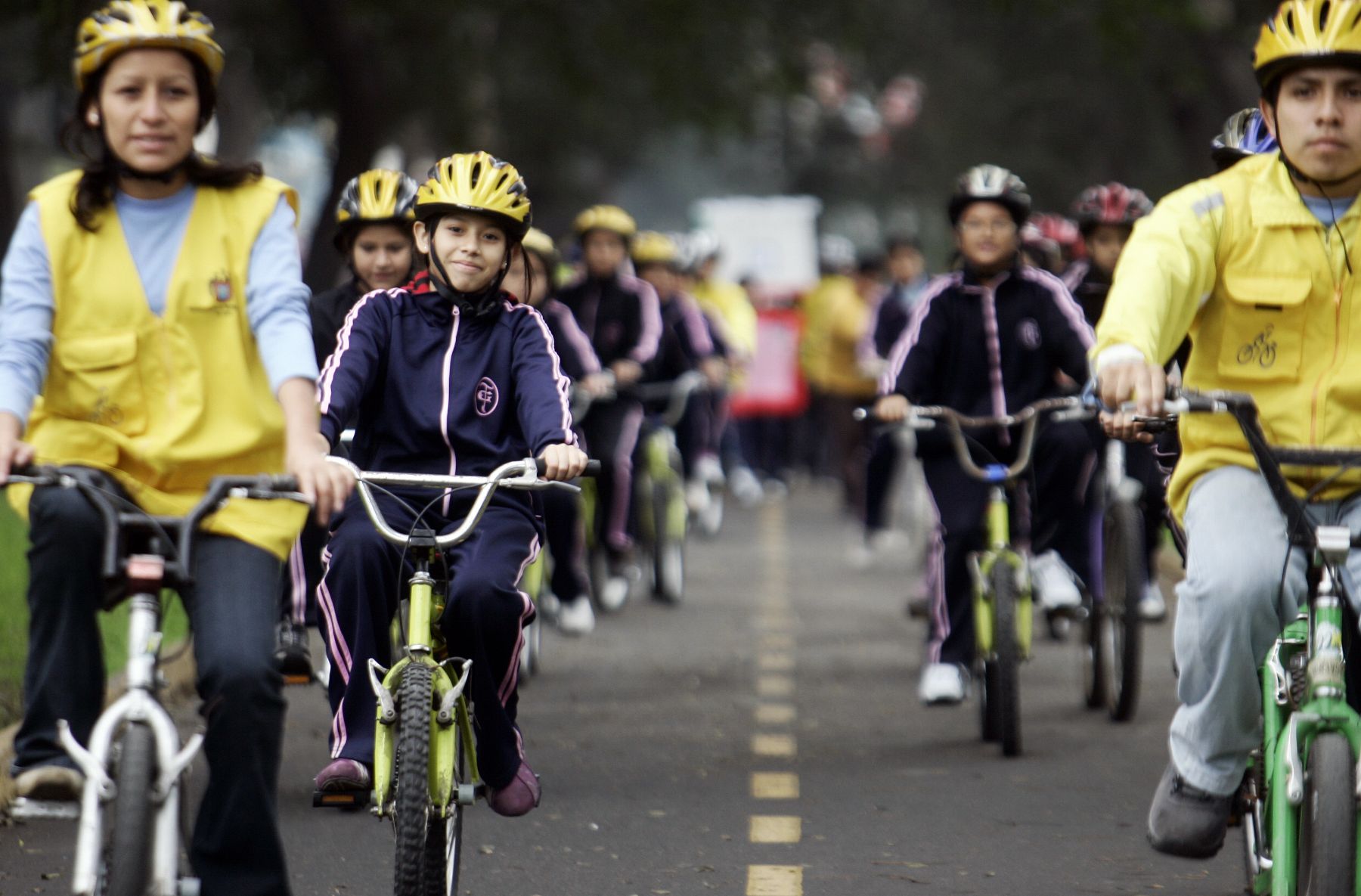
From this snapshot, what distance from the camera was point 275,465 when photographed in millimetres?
5043

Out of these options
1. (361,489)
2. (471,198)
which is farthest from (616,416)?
(361,489)

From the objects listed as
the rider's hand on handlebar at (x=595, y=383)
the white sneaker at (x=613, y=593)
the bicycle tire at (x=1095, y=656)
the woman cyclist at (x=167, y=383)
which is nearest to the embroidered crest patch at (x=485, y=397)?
the woman cyclist at (x=167, y=383)

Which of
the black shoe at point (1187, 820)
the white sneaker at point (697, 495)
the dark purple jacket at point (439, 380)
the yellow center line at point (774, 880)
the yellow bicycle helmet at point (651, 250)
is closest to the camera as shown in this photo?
the black shoe at point (1187, 820)

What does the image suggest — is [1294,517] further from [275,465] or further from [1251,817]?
[275,465]

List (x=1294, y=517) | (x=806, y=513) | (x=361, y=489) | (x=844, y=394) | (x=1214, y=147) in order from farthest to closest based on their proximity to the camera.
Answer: (x=806, y=513) → (x=844, y=394) → (x=1214, y=147) → (x=361, y=489) → (x=1294, y=517)

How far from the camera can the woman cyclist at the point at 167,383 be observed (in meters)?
4.67

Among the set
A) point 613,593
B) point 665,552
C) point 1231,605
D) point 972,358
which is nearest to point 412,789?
point 1231,605

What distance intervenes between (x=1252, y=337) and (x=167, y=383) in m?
2.28

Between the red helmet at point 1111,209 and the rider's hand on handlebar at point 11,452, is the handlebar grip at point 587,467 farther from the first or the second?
the red helmet at point 1111,209

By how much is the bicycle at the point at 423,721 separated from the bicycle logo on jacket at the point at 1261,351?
1478 mm

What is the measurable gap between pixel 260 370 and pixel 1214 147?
4.40 metres

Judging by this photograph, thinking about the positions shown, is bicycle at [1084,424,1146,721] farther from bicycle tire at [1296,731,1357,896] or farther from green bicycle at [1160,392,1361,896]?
bicycle tire at [1296,731,1357,896]

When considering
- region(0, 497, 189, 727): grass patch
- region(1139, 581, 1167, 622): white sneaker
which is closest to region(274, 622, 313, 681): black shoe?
region(0, 497, 189, 727): grass patch

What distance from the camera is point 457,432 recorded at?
6.22 m
